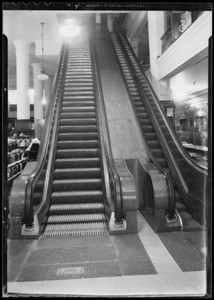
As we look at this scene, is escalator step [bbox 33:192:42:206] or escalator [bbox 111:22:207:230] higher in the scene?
escalator [bbox 111:22:207:230]

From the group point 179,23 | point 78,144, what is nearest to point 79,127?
point 78,144

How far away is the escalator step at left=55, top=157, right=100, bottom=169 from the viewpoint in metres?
6.57

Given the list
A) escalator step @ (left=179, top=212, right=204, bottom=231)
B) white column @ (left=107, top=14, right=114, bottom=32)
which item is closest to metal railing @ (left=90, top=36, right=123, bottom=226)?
escalator step @ (left=179, top=212, right=204, bottom=231)

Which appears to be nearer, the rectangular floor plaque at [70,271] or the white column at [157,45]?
the rectangular floor plaque at [70,271]

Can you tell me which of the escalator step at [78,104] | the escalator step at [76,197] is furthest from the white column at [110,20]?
the escalator step at [76,197]

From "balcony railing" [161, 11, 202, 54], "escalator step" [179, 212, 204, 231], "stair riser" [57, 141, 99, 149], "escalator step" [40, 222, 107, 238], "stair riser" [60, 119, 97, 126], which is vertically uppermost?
"balcony railing" [161, 11, 202, 54]

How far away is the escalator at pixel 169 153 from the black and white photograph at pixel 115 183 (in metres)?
0.03

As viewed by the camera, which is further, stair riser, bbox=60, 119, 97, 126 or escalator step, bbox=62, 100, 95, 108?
escalator step, bbox=62, 100, 95, 108

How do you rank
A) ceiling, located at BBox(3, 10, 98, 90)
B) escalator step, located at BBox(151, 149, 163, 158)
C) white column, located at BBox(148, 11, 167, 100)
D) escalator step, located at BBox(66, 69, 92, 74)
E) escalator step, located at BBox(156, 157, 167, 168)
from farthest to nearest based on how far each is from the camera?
1. ceiling, located at BBox(3, 10, 98, 90)
2. white column, located at BBox(148, 11, 167, 100)
3. escalator step, located at BBox(66, 69, 92, 74)
4. escalator step, located at BBox(151, 149, 163, 158)
5. escalator step, located at BBox(156, 157, 167, 168)

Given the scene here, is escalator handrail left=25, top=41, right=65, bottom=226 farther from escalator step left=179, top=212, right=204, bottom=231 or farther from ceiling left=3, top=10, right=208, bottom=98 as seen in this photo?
ceiling left=3, top=10, right=208, bottom=98

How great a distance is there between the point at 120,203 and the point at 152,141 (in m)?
3.24

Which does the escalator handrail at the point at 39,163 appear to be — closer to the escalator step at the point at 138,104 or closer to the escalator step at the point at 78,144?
the escalator step at the point at 78,144

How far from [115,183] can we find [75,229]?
106 centimetres

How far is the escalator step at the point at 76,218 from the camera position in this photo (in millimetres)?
5219
